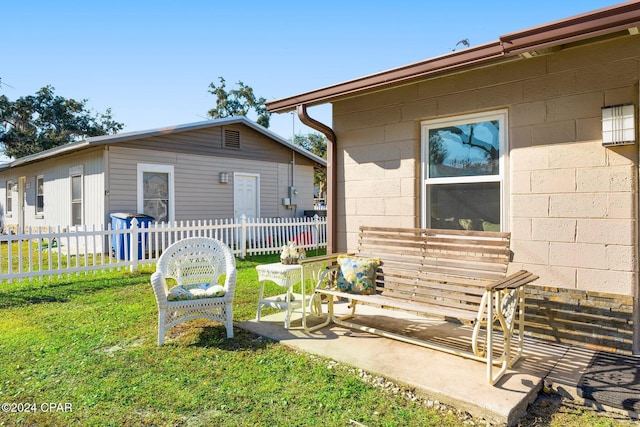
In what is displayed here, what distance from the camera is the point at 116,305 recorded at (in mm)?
5145

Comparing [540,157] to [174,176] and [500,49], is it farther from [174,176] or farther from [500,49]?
[174,176]

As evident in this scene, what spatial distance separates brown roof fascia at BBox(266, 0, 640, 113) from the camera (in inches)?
106

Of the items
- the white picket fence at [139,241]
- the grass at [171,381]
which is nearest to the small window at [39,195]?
the white picket fence at [139,241]

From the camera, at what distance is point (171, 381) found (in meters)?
2.92

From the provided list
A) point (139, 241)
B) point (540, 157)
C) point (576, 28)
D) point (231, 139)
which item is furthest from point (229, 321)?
point (231, 139)

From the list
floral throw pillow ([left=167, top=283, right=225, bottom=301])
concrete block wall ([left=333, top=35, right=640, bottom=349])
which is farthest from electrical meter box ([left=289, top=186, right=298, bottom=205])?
floral throw pillow ([left=167, top=283, right=225, bottom=301])

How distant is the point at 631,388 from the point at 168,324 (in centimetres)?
379

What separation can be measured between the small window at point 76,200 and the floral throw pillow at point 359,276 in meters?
9.87

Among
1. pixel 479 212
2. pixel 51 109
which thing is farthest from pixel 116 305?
pixel 51 109

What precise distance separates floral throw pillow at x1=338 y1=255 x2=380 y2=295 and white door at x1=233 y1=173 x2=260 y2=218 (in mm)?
8657

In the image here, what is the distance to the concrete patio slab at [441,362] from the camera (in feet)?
8.34

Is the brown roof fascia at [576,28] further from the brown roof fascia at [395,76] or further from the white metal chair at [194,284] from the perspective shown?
the white metal chair at [194,284]

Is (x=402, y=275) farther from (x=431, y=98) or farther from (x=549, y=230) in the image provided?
(x=431, y=98)

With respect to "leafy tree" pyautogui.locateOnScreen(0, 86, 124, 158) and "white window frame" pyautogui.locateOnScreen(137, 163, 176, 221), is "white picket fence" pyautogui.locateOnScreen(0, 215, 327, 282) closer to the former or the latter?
"white window frame" pyautogui.locateOnScreen(137, 163, 176, 221)
